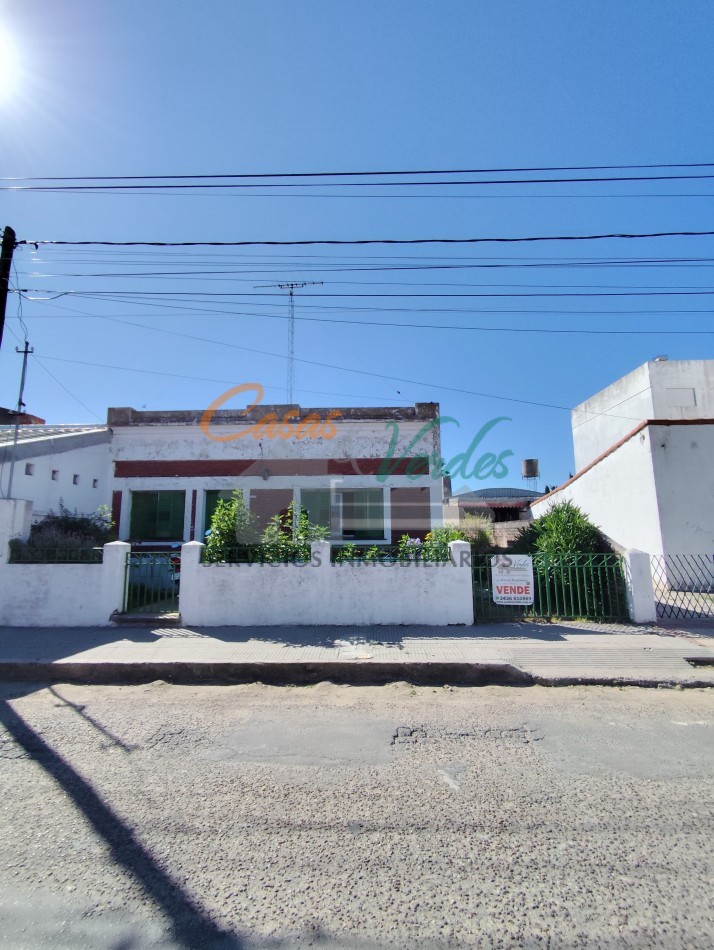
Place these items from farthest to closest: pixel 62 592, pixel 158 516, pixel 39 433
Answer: pixel 158 516 → pixel 39 433 → pixel 62 592

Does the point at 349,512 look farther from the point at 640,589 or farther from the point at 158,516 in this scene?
the point at 640,589

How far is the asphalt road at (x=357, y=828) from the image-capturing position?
222cm

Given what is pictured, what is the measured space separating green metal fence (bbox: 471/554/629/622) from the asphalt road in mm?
3990

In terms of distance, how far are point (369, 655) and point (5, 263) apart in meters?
9.01

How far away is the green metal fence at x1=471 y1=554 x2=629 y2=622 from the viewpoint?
9.05 m

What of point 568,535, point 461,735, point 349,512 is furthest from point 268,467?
point 461,735

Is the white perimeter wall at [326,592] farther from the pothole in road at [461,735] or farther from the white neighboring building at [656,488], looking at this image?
the white neighboring building at [656,488]

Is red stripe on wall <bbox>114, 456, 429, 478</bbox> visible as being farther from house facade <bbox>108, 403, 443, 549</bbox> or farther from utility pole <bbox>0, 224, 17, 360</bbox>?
utility pole <bbox>0, 224, 17, 360</bbox>

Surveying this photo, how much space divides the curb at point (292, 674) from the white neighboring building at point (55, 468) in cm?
553

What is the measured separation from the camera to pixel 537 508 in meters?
22.7

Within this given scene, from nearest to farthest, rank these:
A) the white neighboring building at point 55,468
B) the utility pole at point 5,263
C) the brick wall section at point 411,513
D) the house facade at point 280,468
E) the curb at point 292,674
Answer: the curb at point 292,674
the utility pole at point 5,263
the white neighboring building at point 55,468
the brick wall section at point 411,513
the house facade at point 280,468

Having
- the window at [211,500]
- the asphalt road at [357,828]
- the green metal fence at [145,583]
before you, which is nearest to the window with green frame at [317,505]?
the window at [211,500]

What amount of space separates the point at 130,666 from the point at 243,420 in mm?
9693

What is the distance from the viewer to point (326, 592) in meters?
8.71
